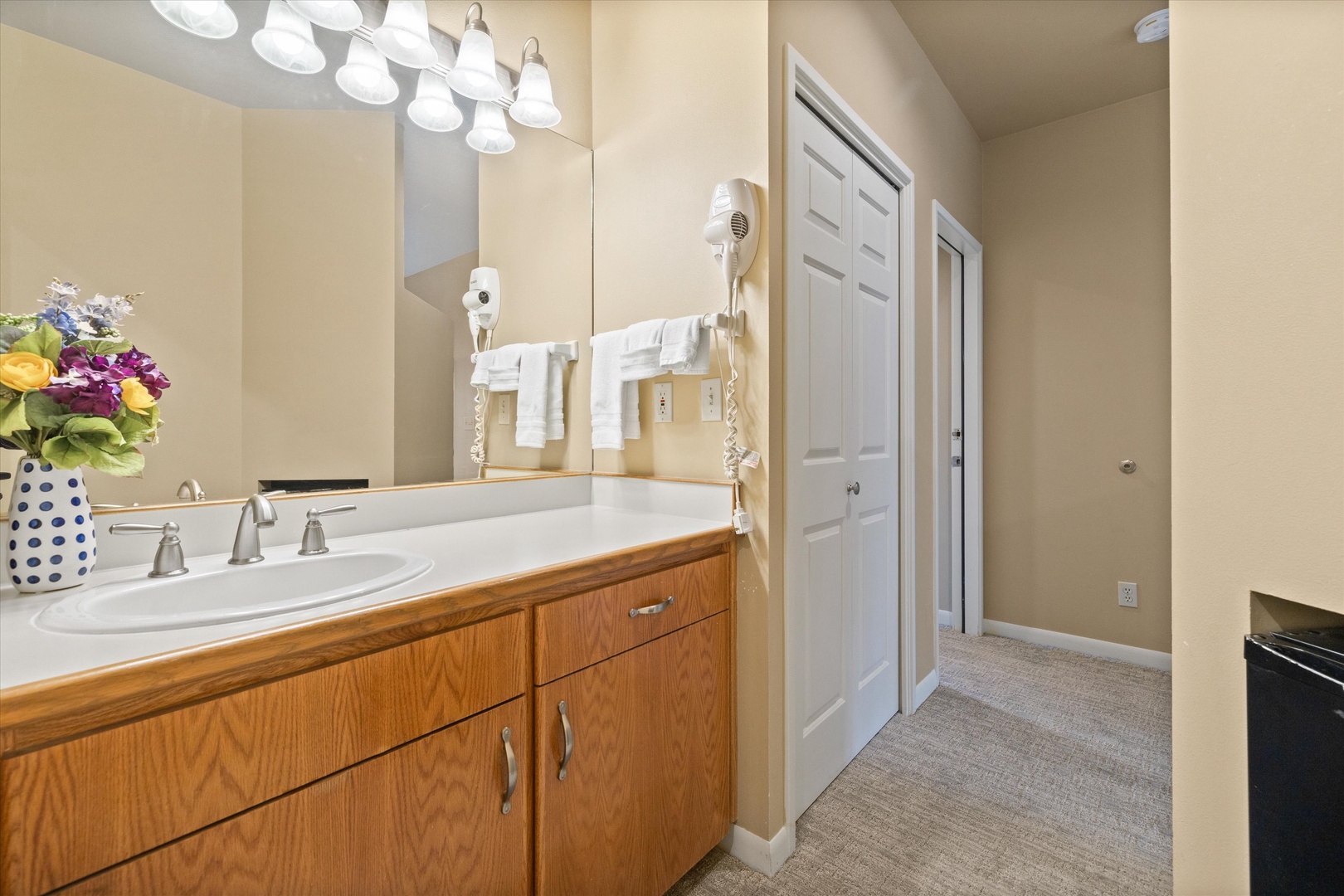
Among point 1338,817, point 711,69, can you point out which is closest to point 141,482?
point 711,69

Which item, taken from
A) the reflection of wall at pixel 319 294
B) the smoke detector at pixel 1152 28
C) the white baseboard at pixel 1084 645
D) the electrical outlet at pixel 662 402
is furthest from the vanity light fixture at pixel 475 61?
the white baseboard at pixel 1084 645

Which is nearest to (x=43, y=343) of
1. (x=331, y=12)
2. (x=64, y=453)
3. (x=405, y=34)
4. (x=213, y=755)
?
(x=64, y=453)

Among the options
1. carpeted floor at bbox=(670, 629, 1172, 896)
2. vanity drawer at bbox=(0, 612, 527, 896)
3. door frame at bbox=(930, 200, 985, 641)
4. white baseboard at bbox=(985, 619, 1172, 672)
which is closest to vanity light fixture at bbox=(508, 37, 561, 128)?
vanity drawer at bbox=(0, 612, 527, 896)

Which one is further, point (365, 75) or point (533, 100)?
point (533, 100)

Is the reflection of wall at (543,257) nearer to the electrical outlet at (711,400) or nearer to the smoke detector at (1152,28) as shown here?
the electrical outlet at (711,400)

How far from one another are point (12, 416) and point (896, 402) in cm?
226

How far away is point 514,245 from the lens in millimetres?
1765

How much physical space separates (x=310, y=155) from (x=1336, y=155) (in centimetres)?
173

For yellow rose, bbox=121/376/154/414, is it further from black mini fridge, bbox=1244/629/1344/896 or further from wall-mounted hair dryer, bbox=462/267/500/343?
black mini fridge, bbox=1244/629/1344/896

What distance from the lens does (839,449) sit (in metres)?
1.81

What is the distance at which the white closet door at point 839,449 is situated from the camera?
1.58 meters

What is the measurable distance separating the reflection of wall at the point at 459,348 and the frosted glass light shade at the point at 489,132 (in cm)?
31

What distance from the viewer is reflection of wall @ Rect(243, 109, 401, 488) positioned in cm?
A: 120

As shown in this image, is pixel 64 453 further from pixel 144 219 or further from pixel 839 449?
pixel 839 449
